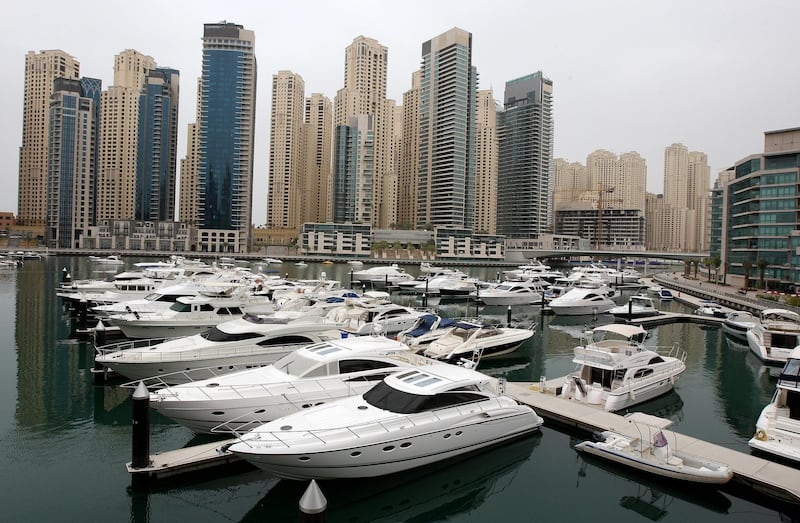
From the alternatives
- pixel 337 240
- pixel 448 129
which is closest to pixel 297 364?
pixel 337 240

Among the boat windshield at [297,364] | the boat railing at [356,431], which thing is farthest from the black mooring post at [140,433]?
the boat windshield at [297,364]

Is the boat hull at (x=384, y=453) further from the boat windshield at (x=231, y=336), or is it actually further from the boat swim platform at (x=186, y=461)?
the boat windshield at (x=231, y=336)

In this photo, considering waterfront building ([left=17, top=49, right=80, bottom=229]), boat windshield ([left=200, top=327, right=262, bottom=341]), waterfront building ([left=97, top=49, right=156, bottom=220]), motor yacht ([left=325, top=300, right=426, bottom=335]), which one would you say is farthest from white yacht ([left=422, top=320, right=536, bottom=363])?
waterfront building ([left=17, top=49, right=80, bottom=229])

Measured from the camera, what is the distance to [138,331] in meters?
27.1

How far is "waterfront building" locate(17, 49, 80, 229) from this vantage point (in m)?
171

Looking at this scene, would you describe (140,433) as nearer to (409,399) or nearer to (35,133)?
(409,399)

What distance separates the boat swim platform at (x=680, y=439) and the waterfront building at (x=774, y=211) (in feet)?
174

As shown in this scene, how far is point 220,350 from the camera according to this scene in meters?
20.1

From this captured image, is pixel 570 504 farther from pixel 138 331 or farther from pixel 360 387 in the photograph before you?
pixel 138 331

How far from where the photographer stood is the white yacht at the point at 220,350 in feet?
62.5

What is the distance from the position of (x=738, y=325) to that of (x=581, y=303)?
39.5 feet

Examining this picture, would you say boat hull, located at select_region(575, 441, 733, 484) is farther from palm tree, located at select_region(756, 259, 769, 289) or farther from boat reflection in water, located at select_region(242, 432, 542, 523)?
palm tree, located at select_region(756, 259, 769, 289)

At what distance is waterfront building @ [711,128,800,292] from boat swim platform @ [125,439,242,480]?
63491 mm

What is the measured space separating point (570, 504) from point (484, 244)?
513 ft
